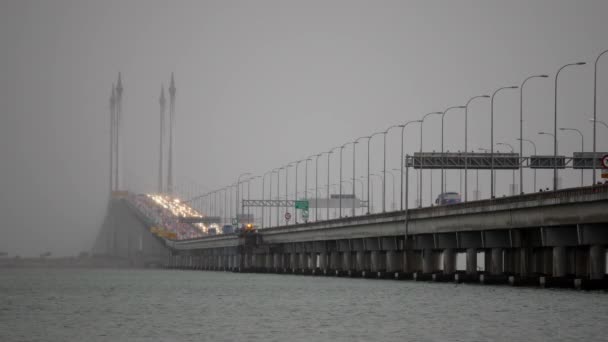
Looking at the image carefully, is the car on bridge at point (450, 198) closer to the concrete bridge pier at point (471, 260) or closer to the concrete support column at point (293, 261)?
the concrete bridge pier at point (471, 260)

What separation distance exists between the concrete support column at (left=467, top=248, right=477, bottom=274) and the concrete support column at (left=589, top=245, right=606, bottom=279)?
20.2m

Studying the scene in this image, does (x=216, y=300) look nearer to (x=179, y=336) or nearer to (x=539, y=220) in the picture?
(x=539, y=220)

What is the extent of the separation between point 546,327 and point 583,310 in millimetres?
8095

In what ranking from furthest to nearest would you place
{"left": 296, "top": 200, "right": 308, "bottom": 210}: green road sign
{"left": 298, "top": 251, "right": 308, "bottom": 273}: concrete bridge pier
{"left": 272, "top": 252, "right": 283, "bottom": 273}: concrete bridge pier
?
{"left": 296, "top": 200, "right": 308, "bottom": 210}: green road sign
{"left": 272, "top": 252, "right": 283, "bottom": 273}: concrete bridge pier
{"left": 298, "top": 251, "right": 308, "bottom": 273}: concrete bridge pier

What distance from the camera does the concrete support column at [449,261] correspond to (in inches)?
3927

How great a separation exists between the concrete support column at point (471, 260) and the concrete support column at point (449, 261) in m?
4.16

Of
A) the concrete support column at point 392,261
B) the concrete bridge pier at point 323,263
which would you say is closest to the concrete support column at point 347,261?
the concrete bridge pier at point 323,263

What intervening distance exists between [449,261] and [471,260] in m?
5.56

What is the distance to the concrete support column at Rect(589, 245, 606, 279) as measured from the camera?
241 ft

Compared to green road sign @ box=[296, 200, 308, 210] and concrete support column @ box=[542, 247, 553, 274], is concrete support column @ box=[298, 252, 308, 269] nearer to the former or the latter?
green road sign @ box=[296, 200, 308, 210]

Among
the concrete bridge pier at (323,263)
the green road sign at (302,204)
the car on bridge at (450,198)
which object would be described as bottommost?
the concrete bridge pier at (323,263)

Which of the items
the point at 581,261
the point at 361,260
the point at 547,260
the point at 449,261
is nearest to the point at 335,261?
the point at 361,260

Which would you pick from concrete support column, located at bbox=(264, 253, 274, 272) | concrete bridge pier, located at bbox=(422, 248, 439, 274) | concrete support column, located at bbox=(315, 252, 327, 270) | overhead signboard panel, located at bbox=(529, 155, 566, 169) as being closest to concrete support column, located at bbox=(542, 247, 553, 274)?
concrete bridge pier, located at bbox=(422, 248, 439, 274)

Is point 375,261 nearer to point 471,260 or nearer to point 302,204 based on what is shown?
point 471,260
